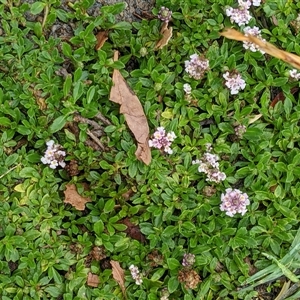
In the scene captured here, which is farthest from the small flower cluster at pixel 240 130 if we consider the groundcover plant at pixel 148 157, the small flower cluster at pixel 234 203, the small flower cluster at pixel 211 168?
the small flower cluster at pixel 234 203

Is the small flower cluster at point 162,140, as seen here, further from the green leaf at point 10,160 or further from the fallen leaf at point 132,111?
the green leaf at point 10,160

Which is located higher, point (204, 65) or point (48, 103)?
point (204, 65)

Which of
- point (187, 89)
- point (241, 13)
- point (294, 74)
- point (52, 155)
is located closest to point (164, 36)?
point (187, 89)

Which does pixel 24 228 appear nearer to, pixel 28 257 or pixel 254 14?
pixel 28 257

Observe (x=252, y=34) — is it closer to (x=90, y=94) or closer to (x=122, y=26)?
(x=122, y=26)

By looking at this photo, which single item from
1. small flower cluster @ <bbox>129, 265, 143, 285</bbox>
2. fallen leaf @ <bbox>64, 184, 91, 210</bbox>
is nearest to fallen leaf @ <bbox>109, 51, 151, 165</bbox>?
fallen leaf @ <bbox>64, 184, 91, 210</bbox>

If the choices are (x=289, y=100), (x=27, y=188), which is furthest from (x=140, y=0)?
(x=27, y=188)
